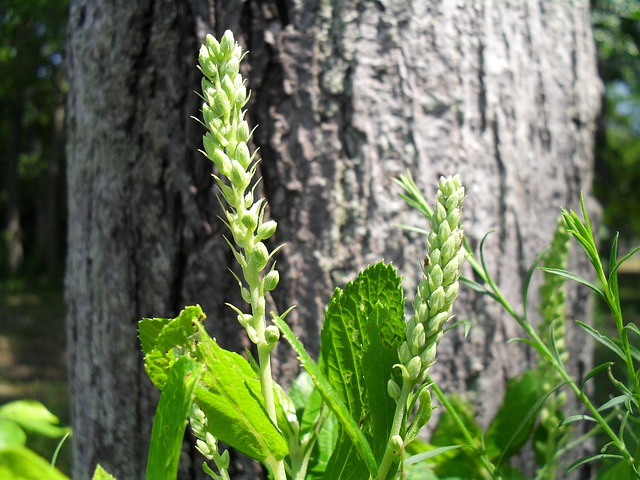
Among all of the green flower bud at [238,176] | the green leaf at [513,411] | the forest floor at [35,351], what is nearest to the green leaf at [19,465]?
the green flower bud at [238,176]

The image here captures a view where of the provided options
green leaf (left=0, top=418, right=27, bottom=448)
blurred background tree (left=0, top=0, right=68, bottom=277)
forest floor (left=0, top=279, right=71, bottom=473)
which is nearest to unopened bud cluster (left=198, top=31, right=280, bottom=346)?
green leaf (left=0, top=418, right=27, bottom=448)

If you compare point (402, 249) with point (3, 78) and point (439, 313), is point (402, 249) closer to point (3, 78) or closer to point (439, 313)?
point (439, 313)

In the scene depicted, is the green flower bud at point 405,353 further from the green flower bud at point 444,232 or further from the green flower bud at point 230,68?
the green flower bud at point 230,68

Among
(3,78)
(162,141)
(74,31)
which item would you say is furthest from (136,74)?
(3,78)

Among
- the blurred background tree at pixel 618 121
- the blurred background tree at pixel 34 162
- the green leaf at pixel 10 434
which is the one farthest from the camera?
the blurred background tree at pixel 34 162

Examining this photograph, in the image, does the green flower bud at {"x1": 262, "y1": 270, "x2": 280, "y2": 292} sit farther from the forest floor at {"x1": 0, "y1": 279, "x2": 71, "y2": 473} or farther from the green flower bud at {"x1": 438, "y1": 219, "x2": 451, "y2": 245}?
the forest floor at {"x1": 0, "y1": 279, "x2": 71, "y2": 473}
